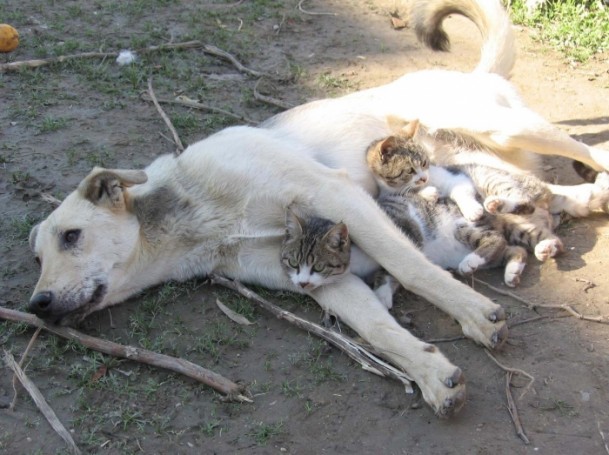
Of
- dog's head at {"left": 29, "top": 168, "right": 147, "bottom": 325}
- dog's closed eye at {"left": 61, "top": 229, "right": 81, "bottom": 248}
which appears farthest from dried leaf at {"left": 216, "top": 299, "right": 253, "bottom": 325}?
dog's closed eye at {"left": 61, "top": 229, "right": 81, "bottom": 248}

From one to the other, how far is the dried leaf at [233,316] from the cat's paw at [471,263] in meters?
1.33

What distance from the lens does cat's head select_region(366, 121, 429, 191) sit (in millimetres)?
4875

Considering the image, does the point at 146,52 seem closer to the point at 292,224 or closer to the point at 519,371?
the point at 292,224

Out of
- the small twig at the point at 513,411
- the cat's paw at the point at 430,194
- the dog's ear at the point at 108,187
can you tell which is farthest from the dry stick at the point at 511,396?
the dog's ear at the point at 108,187

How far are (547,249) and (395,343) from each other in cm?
125

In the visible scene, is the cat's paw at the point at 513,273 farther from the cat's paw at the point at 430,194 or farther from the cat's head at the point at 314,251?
the cat's head at the point at 314,251

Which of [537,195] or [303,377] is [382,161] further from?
[303,377]

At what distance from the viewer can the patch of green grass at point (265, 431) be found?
3.58 metres

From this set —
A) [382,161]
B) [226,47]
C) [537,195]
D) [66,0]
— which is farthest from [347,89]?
[66,0]

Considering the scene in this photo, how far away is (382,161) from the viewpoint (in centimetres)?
495

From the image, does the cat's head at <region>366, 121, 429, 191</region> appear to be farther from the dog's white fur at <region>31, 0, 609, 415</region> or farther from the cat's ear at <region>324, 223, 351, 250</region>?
the cat's ear at <region>324, 223, 351, 250</region>

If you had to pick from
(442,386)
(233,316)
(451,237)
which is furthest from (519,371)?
(233,316)

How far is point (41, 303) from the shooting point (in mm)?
4055

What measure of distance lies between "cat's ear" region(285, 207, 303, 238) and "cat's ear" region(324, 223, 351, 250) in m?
0.18
